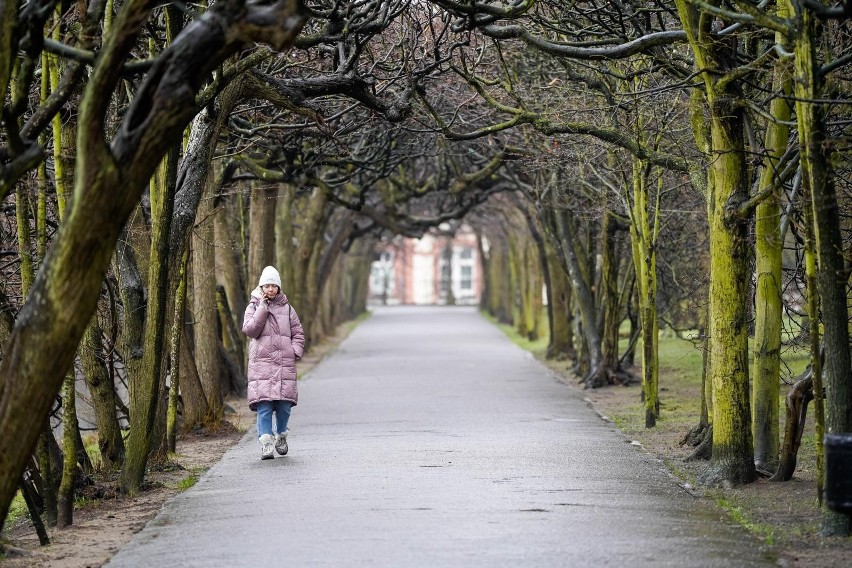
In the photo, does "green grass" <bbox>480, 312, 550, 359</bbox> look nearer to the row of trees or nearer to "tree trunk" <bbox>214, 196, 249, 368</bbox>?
the row of trees

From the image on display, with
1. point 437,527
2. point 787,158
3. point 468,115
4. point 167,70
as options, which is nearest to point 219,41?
point 167,70

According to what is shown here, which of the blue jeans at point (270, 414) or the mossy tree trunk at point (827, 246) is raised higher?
the mossy tree trunk at point (827, 246)

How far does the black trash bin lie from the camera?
30.0ft

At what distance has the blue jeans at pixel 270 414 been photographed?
47.5 feet

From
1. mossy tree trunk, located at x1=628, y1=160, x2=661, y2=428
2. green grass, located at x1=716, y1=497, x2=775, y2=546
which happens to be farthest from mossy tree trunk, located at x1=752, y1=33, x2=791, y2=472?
mossy tree trunk, located at x1=628, y1=160, x2=661, y2=428

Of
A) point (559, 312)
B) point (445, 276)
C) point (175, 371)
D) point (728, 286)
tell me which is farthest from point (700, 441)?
point (445, 276)

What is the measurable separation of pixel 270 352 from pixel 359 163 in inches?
302

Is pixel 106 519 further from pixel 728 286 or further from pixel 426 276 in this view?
pixel 426 276

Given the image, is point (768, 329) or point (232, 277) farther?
point (232, 277)

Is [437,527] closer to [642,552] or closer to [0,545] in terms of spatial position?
[642,552]

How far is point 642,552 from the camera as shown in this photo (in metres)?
8.92

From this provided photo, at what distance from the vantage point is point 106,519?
11.3 m

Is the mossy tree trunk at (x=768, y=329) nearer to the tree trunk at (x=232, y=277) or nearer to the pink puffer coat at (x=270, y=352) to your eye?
the pink puffer coat at (x=270, y=352)

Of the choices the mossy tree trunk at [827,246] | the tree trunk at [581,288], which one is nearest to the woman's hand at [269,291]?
the mossy tree trunk at [827,246]
